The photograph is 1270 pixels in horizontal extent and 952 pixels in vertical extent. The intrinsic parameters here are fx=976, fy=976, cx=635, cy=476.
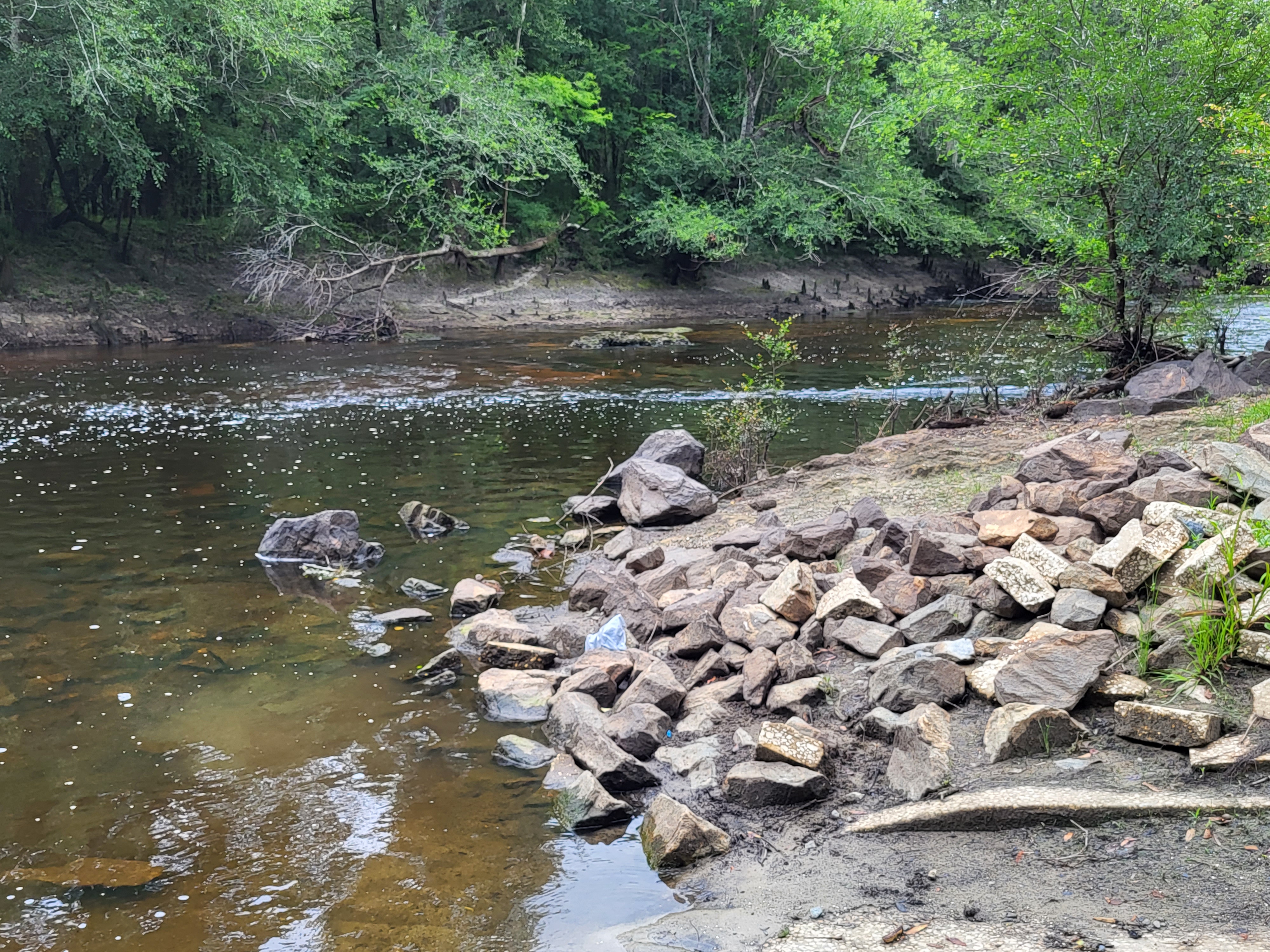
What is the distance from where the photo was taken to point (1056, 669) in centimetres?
472

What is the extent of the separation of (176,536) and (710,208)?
1126 inches

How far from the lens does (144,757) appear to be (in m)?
5.65

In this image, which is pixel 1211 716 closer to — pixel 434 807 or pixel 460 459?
pixel 434 807

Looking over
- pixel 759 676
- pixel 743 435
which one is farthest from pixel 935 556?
pixel 743 435

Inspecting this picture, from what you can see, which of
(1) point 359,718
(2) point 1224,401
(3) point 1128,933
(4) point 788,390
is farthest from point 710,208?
(3) point 1128,933

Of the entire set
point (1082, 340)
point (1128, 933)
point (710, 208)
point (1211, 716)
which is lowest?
point (1128, 933)

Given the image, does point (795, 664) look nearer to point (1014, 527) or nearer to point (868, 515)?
point (1014, 527)

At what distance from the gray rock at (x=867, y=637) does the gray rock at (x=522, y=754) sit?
188 centimetres

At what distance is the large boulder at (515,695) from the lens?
20.3ft

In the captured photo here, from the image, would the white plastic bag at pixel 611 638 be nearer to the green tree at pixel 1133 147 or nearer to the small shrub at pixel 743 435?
the small shrub at pixel 743 435

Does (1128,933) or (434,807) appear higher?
(1128,933)

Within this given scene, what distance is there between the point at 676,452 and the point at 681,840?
24.4 ft

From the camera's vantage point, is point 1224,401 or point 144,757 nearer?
point 144,757

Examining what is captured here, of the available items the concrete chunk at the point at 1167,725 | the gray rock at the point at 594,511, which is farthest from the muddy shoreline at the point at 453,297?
the concrete chunk at the point at 1167,725
